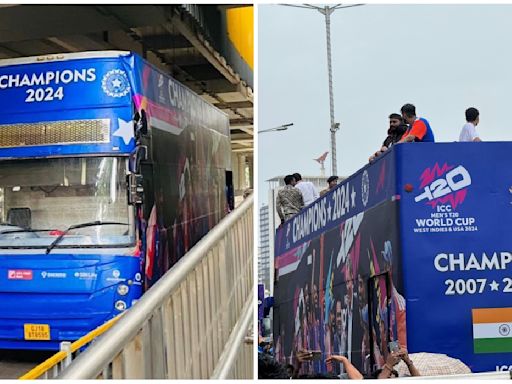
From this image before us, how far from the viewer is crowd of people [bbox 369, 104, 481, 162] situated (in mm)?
5934

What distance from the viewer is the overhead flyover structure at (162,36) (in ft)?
39.6

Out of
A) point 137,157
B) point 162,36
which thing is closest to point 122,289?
point 137,157

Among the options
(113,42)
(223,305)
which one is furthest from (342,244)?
(113,42)

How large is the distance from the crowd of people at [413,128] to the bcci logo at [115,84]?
319cm

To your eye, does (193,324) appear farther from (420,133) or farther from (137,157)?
(137,157)

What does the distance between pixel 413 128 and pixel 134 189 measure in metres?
3.58

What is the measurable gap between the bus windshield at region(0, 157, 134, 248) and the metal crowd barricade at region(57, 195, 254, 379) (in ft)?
5.12

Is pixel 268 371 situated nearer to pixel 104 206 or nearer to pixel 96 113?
pixel 104 206

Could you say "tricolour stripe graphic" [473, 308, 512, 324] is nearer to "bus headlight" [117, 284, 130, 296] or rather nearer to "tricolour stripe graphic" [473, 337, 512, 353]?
"tricolour stripe graphic" [473, 337, 512, 353]

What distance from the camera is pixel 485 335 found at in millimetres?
5070

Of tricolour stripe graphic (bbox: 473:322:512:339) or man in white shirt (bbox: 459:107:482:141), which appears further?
man in white shirt (bbox: 459:107:482:141)

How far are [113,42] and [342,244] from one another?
10331 mm

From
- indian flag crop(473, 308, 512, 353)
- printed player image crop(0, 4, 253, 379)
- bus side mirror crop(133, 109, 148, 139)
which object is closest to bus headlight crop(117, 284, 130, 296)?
printed player image crop(0, 4, 253, 379)

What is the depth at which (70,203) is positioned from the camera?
7945 mm
